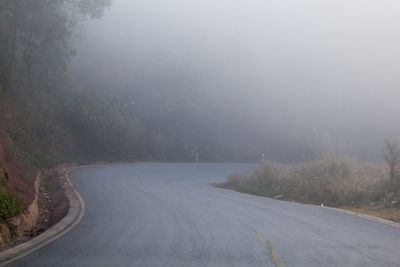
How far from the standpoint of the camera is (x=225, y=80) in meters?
61.8

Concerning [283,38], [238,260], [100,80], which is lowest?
[238,260]

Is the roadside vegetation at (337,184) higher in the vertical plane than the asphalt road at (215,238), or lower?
higher

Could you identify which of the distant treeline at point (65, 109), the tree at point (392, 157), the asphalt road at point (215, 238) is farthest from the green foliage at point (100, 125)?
the tree at point (392, 157)

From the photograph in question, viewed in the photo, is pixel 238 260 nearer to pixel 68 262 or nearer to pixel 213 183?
pixel 68 262

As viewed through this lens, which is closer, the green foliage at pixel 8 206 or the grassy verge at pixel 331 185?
the green foliage at pixel 8 206

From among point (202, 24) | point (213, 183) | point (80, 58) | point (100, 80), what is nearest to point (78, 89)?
point (100, 80)

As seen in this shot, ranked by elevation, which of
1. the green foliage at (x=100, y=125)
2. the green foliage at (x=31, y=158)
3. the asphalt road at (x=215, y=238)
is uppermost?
the green foliage at (x=100, y=125)

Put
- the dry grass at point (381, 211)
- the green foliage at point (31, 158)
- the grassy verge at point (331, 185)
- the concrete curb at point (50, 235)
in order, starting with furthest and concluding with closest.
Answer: the green foliage at point (31, 158), the grassy verge at point (331, 185), the dry grass at point (381, 211), the concrete curb at point (50, 235)

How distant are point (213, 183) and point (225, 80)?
34.8 m

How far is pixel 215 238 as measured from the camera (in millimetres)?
9805

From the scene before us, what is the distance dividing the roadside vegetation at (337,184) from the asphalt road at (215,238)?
2862 millimetres

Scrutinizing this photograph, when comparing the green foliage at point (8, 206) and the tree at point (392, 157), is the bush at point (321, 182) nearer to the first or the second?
the tree at point (392, 157)

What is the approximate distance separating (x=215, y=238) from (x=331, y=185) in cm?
1104

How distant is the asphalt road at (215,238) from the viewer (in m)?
7.84
